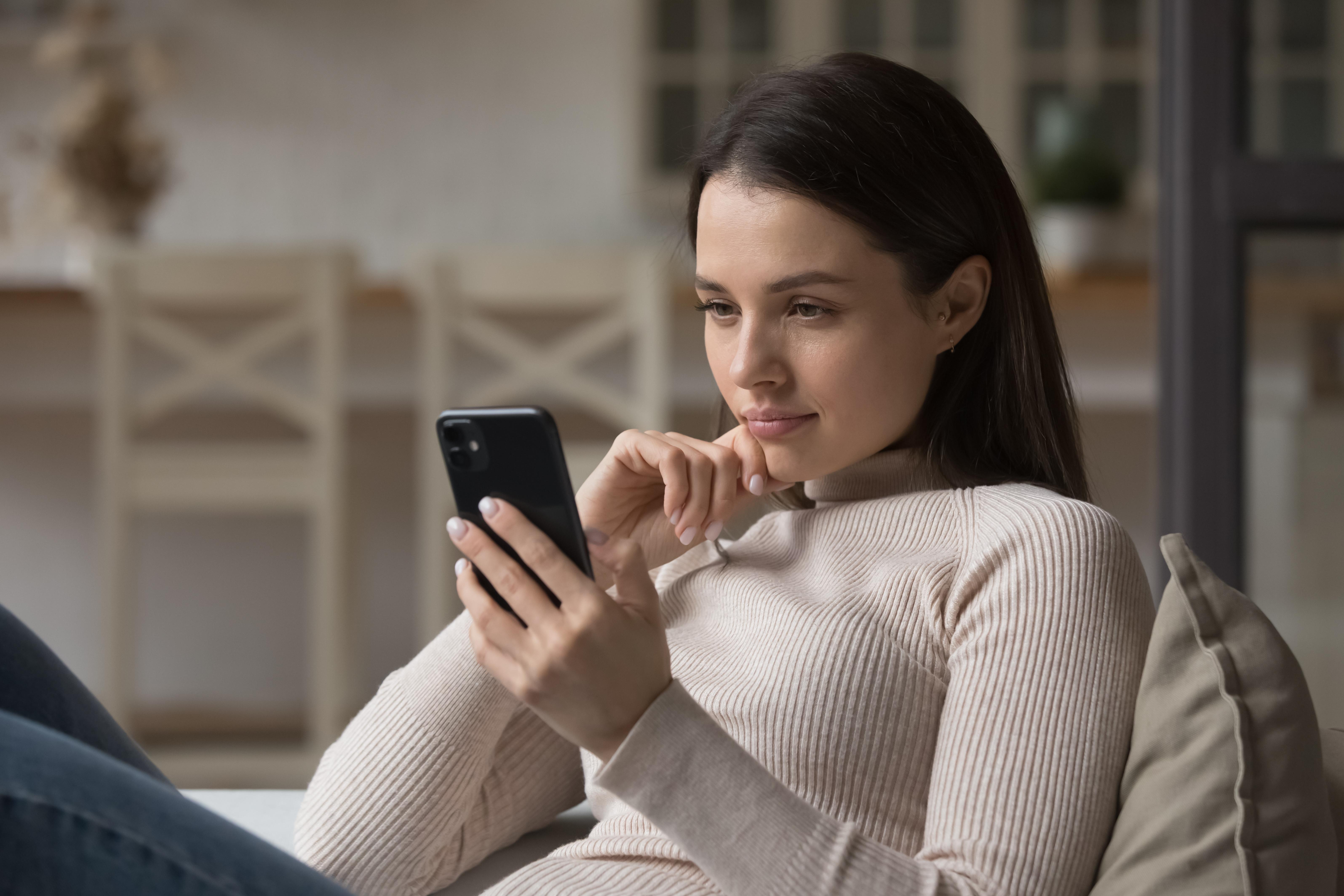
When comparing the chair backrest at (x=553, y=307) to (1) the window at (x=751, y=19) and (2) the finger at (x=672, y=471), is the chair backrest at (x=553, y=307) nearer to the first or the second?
(1) the window at (x=751, y=19)

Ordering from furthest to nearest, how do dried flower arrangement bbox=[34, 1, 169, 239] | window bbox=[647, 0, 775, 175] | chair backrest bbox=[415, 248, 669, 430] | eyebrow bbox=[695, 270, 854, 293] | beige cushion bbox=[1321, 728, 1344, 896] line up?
window bbox=[647, 0, 775, 175], dried flower arrangement bbox=[34, 1, 169, 239], chair backrest bbox=[415, 248, 669, 430], eyebrow bbox=[695, 270, 854, 293], beige cushion bbox=[1321, 728, 1344, 896]

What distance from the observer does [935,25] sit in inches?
134

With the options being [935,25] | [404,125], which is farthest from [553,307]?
[935,25]

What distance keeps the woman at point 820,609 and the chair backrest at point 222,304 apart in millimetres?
1604

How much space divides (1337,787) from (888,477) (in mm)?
331

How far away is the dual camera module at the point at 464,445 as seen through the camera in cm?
68

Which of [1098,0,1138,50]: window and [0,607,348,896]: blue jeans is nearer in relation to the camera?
[0,607,348,896]: blue jeans

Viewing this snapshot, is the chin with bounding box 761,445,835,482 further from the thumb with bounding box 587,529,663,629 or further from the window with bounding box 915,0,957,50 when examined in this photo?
the window with bounding box 915,0,957,50

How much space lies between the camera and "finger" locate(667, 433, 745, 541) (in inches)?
32.4

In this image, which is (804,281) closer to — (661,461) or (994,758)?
(661,461)

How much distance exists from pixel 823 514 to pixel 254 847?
0.45 m

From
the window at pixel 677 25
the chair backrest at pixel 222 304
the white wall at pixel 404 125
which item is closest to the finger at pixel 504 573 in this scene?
the chair backrest at pixel 222 304

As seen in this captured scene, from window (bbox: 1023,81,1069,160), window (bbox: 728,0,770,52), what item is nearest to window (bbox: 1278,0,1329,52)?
window (bbox: 1023,81,1069,160)

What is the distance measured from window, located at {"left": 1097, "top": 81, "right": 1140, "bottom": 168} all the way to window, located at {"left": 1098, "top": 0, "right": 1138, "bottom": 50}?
101 millimetres
